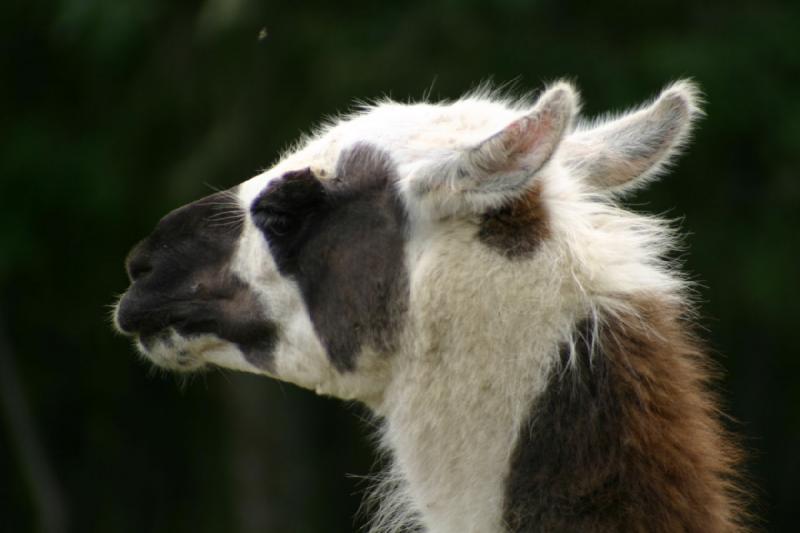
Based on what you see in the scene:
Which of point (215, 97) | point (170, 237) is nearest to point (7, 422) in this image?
point (215, 97)

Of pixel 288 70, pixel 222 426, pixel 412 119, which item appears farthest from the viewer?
pixel 222 426

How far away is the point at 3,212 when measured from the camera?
33.8 ft

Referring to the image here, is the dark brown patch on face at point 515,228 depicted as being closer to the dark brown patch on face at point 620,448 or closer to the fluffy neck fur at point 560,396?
the fluffy neck fur at point 560,396

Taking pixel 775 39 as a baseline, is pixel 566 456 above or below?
above

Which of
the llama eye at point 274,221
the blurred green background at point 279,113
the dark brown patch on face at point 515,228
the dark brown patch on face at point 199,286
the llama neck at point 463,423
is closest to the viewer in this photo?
the llama neck at point 463,423

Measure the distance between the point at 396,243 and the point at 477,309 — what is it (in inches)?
14.1

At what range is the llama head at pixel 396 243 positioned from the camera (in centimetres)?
383

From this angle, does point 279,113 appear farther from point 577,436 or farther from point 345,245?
point 577,436

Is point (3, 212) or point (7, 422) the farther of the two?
point (7, 422)

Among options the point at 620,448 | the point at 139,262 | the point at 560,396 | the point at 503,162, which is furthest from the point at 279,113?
the point at 620,448

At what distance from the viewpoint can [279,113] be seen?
379 inches

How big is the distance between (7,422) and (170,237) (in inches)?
375

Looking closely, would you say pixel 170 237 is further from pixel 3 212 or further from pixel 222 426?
pixel 222 426

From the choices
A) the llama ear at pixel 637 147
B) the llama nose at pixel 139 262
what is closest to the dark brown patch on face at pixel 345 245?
the llama nose at pixel 139 262
